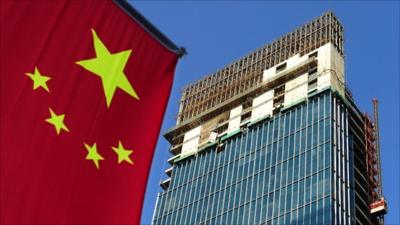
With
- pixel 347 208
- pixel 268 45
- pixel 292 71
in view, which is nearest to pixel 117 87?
pixel 347 208

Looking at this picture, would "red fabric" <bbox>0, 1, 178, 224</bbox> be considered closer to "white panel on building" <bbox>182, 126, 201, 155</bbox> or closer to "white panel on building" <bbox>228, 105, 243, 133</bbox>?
"white panel on building" <bbox>228, 105, 243, 133</bbox>

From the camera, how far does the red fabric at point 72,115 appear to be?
1422 centimetres

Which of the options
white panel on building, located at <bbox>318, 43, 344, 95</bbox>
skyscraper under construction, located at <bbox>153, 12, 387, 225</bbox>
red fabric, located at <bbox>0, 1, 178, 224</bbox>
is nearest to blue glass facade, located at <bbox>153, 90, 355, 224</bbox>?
skyscraper under construction, located at <bbox>153, 12, 387, 225</bbox>

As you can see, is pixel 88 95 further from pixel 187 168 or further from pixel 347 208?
pixel 187 168

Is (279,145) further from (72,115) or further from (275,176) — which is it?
(72,115)

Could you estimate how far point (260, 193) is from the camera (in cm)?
8319

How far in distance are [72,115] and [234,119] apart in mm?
84432

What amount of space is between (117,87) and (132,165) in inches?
69.1

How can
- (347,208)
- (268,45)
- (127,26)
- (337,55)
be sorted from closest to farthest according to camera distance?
1. (127,26)
2. (347,208)
3. (337,55)
4. (268,45)

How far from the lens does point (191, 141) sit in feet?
338

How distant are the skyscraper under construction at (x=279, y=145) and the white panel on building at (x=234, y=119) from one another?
0.58ft

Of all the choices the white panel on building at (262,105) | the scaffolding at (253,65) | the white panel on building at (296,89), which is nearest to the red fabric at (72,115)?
the white panel on building at (296,89)

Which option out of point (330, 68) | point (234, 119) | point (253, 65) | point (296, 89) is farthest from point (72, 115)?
point (253, 65)

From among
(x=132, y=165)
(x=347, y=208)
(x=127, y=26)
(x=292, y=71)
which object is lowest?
(x=132, y=165)
